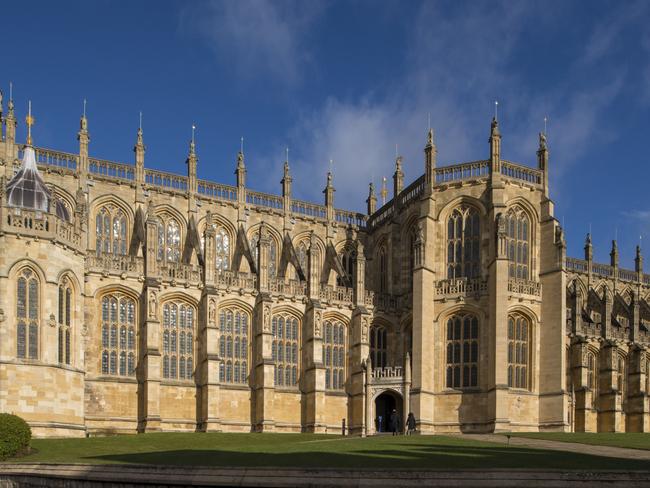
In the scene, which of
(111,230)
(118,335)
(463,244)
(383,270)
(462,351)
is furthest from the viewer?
(383,270)

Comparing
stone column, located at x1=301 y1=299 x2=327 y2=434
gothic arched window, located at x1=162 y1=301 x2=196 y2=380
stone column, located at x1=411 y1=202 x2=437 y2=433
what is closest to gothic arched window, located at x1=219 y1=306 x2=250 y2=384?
gothic arched window, located at x1=162 y1=301 x2=196 y2=380

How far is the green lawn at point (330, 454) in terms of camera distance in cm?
2828

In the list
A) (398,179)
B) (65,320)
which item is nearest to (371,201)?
(398,179)

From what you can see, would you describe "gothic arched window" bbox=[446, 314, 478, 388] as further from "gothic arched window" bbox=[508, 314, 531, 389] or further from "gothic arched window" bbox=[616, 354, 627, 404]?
"gothic arched window" bbox=[616, 354, 627, 404]

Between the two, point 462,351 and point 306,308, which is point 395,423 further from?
point 306,308

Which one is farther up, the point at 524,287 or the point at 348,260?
the point at 348,260

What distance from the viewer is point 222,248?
63.6 meters

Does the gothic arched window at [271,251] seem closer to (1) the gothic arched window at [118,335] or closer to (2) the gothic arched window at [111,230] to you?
(2) the gothic arched window at [111,230]

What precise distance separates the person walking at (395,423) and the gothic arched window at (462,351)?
398 centimetres

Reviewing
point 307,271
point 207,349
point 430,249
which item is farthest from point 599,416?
point 207,349

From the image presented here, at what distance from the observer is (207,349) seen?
5459cm

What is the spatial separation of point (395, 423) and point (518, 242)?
14.8 m

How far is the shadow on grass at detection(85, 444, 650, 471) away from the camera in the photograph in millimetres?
27375

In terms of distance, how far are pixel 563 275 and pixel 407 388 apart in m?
12.5
